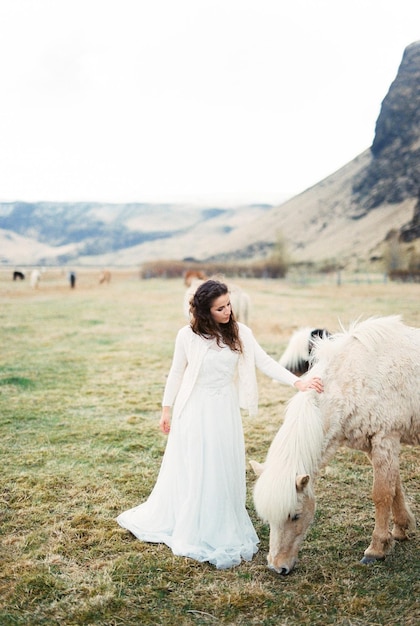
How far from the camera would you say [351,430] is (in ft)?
11.8

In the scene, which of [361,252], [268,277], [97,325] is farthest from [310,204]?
[97,325]

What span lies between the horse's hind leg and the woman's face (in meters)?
2.00

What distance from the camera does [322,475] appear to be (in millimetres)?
5082

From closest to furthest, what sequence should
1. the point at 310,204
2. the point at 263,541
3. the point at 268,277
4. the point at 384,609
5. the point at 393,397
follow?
the point at 384,609 → the point at 393,397 → the point at 263,541 → the point at 268,277 → the point at 310,204

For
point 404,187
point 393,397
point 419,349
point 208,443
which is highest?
point 404,187

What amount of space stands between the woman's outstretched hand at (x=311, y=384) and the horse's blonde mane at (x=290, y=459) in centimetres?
5

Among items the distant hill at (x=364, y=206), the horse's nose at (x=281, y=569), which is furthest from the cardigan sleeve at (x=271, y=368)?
the distant hill at (x=364, y=206)

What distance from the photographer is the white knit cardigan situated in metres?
3.79

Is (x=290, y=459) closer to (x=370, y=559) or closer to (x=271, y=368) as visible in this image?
(x=271, y=368)

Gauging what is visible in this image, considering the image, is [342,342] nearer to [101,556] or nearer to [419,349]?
[419,349]

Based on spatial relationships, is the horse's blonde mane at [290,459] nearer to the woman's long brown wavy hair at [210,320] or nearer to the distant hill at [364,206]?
the woman's long brown wavy hair at [210,320]

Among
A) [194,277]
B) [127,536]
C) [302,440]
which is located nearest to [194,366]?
[302,440]

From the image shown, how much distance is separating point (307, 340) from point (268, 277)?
135 ft

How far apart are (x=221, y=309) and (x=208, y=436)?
0.99 m
